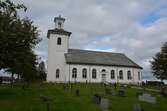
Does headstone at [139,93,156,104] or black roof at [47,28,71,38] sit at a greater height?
black roof at [47,28,71,38]

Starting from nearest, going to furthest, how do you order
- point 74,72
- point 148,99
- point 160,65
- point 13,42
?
point 148,99 → point 13,42 → point 160,65 → point 74,72

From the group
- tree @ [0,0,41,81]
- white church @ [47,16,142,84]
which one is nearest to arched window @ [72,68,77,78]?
white church @ [47,16,142,84]

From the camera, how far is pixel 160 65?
1491 inches

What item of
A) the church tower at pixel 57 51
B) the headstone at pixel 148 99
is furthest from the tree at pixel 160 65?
the church tower at pixel 57 51

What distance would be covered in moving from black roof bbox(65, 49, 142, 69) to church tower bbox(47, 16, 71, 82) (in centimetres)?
176

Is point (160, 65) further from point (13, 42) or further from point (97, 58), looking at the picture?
point (13, 42)

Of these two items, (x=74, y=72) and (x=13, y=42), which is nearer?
(x=13, y=42)

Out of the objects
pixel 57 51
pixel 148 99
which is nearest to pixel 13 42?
pixel 148 99

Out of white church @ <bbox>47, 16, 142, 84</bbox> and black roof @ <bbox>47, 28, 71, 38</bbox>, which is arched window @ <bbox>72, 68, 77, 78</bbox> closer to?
white church @ <bbox>47, 16, 142, 84</bbox>

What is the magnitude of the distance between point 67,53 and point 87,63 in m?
5.34

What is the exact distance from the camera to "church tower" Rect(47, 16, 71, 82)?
53.8m

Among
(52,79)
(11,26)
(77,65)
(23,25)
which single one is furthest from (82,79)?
(11,26)

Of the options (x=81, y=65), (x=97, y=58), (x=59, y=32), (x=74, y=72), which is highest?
(x=59, y=32)

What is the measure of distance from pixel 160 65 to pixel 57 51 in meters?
25.5
